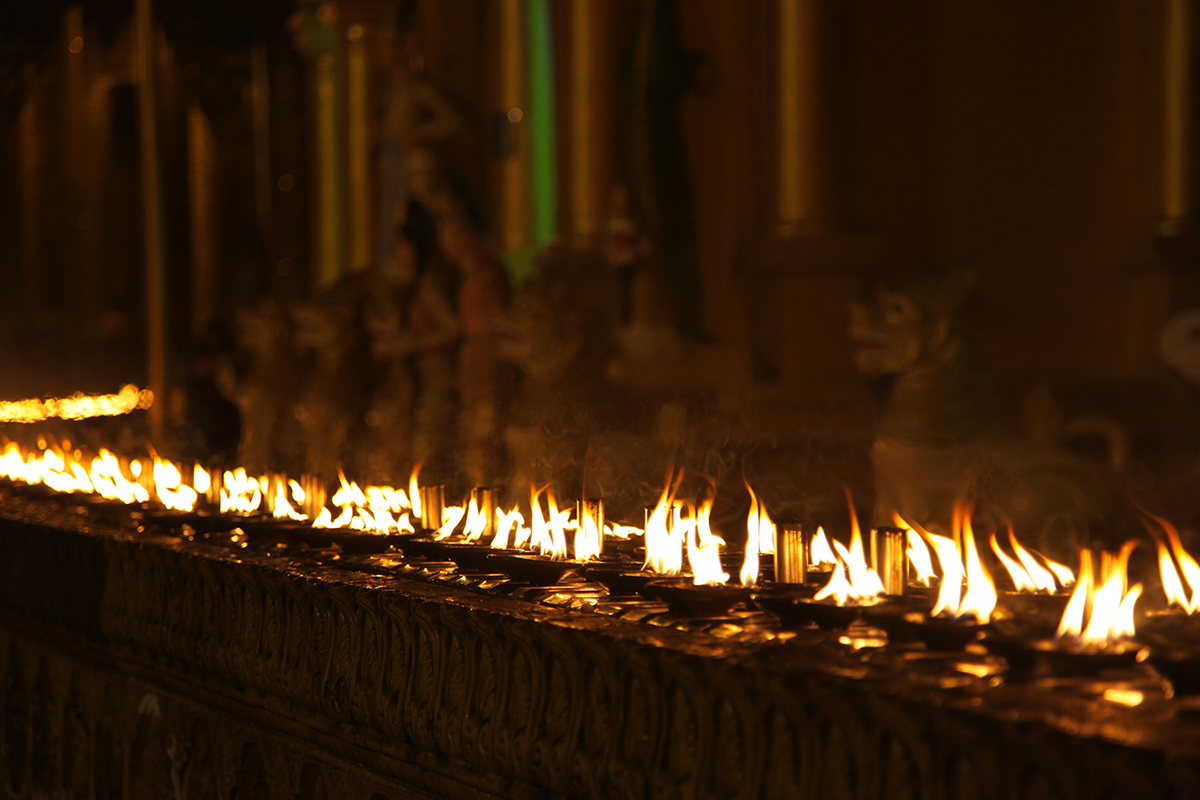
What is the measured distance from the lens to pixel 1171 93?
4.55 m

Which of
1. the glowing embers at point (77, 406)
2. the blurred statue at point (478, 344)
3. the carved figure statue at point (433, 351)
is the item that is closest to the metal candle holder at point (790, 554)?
the blurred statue at point (478, 344)

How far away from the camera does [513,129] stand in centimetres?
774

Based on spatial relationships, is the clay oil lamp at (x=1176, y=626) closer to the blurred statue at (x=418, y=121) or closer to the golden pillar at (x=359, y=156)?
the blurred statue at (x=418, y=121)

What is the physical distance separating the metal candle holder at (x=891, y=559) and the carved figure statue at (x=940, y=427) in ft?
6.41

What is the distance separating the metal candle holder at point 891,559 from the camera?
197 centimetres

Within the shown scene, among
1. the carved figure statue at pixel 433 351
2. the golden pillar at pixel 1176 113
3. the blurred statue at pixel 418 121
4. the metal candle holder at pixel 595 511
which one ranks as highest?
the blurred statue at pixel 418 121

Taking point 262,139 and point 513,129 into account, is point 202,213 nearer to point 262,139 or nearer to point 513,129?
point 262,139

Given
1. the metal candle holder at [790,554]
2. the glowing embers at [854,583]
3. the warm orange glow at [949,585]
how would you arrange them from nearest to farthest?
the warm orange glow at [949,585], the glowing embers at [854,583], the metal candle holder at [790,554]

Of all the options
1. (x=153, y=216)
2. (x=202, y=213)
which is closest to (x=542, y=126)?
(x=153, y=216)

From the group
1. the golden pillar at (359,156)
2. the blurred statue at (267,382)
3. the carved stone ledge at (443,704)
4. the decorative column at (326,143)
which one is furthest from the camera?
the decorative column at (326,143)

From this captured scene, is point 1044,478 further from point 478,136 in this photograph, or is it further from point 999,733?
point 478,136

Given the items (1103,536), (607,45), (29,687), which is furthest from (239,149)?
(1103,536)

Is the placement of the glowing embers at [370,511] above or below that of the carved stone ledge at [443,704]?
above

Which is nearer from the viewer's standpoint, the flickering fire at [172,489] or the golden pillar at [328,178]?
the flickering fire at [172,489]
